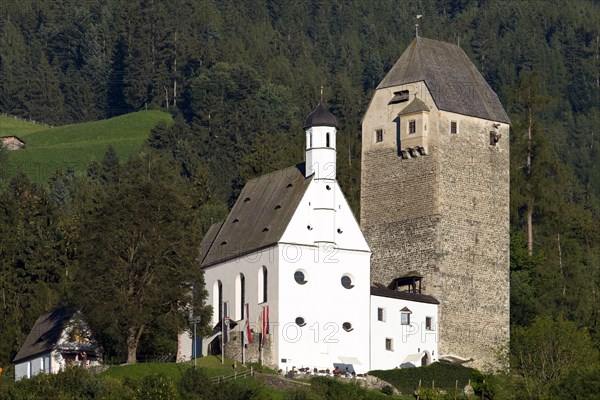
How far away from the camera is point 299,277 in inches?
2891

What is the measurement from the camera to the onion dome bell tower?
75188mm

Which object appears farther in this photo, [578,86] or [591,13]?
[591,13]

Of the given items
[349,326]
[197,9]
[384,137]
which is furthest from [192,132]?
[349,326]

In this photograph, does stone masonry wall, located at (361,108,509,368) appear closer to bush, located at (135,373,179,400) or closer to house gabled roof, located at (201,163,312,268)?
house gabled roof, located at (201,163,312,268)

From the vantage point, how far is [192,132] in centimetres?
13862

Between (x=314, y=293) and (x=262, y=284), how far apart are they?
217cm

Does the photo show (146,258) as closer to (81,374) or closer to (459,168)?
(81,374)

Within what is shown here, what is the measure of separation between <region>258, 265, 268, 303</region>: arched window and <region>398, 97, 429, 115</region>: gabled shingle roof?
1047 centimetres

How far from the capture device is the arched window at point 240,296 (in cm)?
7556

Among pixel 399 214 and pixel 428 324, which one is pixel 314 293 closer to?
pixel 428 324

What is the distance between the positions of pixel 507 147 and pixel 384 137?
5359mm

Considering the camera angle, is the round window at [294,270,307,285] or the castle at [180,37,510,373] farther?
the castle at [180,37,510,373]

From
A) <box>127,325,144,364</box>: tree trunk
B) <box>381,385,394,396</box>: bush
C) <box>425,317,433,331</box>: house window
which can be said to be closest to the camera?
<box>381,385,394,396</box>: bush

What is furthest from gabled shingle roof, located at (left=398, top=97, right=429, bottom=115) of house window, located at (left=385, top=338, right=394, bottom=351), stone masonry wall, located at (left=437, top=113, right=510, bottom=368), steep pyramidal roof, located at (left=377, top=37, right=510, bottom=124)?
house window, located at (left=385, top=338, right=394, bottom=351)
